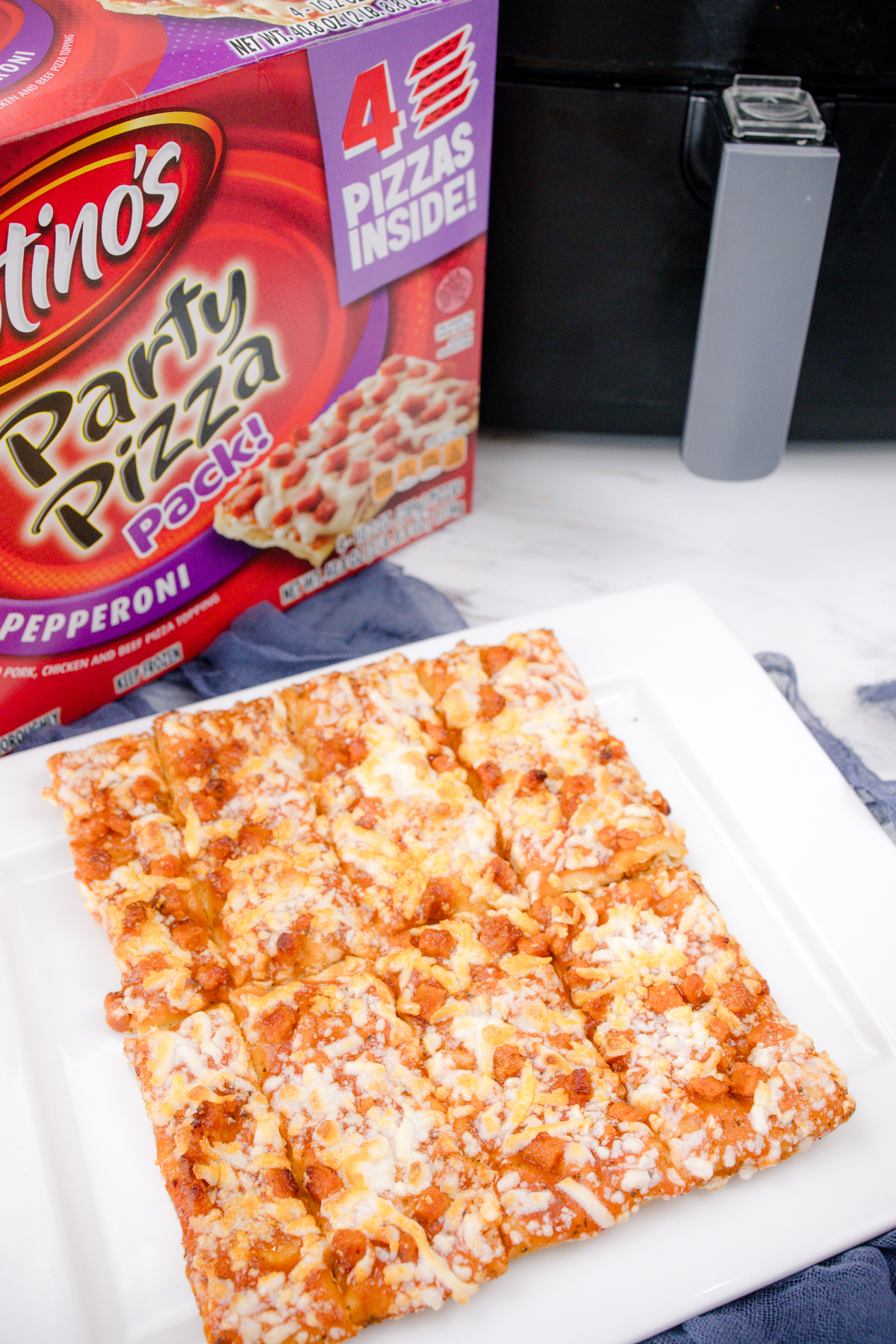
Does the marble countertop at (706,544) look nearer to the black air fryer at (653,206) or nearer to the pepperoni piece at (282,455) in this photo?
the black air fryer at (653,206)

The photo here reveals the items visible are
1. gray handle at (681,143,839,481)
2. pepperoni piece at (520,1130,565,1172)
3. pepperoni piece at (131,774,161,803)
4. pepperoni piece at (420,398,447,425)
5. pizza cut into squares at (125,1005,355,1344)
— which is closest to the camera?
pizza cut into squares at (125,1005,355,1344)

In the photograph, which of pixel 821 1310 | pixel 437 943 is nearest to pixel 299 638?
pixel 437 943

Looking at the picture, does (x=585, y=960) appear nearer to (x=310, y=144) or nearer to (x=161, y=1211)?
(x=161, y=1211)

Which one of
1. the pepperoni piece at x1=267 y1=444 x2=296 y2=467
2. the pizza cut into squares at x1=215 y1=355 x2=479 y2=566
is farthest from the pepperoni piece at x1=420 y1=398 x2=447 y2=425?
the pepperoni piece at x1=267 y1=444 x2=296 y2=467

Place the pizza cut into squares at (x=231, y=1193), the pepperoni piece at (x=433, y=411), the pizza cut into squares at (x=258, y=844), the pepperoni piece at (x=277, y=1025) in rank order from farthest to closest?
the pepperoni piece at (x=433, y=411) → the pizza cut into squares at (x=258, y=844) → the pepperoni piece at (x=277, y=1025) → the pizza cut into squares at (x=231, y=1193)

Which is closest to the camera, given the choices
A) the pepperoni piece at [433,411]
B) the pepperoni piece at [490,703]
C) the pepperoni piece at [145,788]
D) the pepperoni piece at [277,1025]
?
the pepperoni piece at [277,1025]

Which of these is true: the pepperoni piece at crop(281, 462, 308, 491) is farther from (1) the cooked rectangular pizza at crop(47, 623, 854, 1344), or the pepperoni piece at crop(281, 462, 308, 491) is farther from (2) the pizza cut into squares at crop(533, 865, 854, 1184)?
(2) the pizza cut into squares at crop(533, 865, 854, 1184)

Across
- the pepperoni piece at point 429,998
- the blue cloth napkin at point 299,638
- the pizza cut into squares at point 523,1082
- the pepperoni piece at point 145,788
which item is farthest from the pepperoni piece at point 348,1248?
the blue cloth napkin at point 299,638
